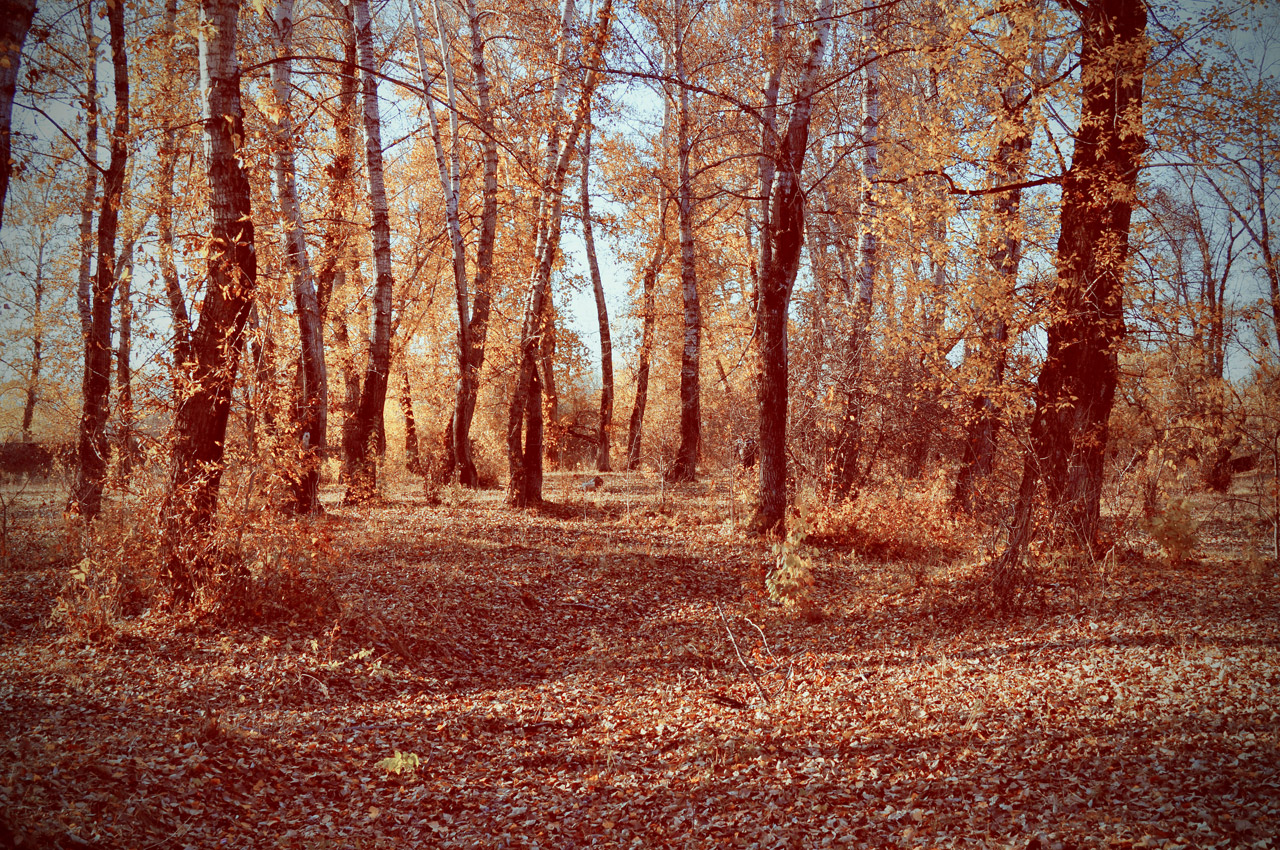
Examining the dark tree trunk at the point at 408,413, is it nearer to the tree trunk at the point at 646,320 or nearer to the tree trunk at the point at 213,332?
the tree trunk at the point at 646,320

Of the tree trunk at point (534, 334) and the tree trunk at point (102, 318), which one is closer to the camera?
the tree trunk at point (102, 318)

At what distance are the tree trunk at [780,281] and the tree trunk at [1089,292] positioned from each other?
334 cm

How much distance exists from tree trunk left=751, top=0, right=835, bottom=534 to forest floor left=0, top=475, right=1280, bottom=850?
2.47 metres

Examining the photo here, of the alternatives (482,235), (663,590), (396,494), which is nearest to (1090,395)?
(663,590)

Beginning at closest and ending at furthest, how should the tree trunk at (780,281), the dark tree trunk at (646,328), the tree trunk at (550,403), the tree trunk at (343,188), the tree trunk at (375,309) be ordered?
1. the tree trunk at (780,281)
2. the tree trunk at (375,309)
3. the tree trunk at (343,188)
4. the tree trunk at (550,403)
5. the dark tree trunk at (646,328)

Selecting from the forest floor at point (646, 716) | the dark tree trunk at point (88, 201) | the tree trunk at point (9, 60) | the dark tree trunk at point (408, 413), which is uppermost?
the dark tree trunk at point (88, 201)

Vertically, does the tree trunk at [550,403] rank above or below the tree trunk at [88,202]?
below

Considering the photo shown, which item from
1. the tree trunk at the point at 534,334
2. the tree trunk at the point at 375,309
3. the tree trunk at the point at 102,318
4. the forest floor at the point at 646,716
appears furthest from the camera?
the tree trunk at the point at 534,334

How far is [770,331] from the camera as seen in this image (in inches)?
421

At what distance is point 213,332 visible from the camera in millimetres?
6809

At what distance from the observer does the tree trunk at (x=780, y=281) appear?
10.2 metres

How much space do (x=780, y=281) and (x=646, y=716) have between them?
6.74 meters

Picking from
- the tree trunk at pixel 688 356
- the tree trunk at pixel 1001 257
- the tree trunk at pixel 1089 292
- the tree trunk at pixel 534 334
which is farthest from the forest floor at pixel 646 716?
the tree trunk at pixel 688 356

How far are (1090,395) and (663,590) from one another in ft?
18.2
